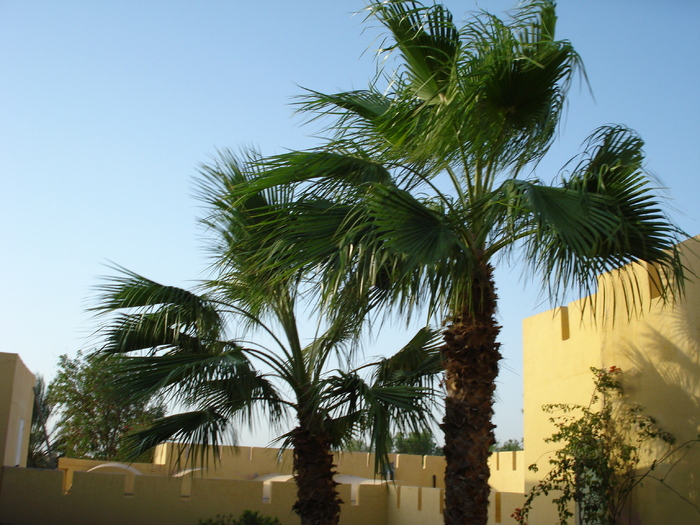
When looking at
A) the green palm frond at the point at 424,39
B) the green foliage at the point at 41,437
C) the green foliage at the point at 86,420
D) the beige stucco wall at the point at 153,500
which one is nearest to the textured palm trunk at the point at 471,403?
the green palm frond at the point at 424,39

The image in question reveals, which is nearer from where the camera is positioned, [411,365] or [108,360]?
[108,360]

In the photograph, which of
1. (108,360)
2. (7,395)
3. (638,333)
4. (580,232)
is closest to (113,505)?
(7,395)

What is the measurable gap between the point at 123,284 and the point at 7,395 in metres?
5.91

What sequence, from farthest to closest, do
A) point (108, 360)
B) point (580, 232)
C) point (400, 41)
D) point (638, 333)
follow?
point (638, 333) → point (108, 360) → point (400, 41) → point (580, 232)

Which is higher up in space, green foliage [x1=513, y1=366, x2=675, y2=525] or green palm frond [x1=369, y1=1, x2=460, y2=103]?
green palm frond [x1=369, y1=1, x2=460, y2=103]

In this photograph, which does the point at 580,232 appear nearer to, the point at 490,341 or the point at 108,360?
the point at 490,341

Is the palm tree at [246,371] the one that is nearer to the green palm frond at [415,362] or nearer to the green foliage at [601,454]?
the green palm frond at [415,362]

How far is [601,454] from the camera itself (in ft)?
27.8

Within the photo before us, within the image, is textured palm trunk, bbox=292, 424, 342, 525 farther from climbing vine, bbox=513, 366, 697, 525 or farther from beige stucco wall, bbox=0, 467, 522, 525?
beige stucco wall, bbox=0, 467, 522, 525

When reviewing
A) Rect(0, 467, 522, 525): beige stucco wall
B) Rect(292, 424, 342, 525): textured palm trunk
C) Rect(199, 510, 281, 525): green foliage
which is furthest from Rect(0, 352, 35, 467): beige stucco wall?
Rect(292, 424, 342, 525): textured palm trunk

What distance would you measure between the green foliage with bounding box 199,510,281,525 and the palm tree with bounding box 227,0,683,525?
311 inches

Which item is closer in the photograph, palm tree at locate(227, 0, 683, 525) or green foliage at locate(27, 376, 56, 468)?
palm tree at locate(227, 0, 683, 525)

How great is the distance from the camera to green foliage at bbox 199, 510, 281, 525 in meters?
13.3

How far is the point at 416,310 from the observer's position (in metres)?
6.27
